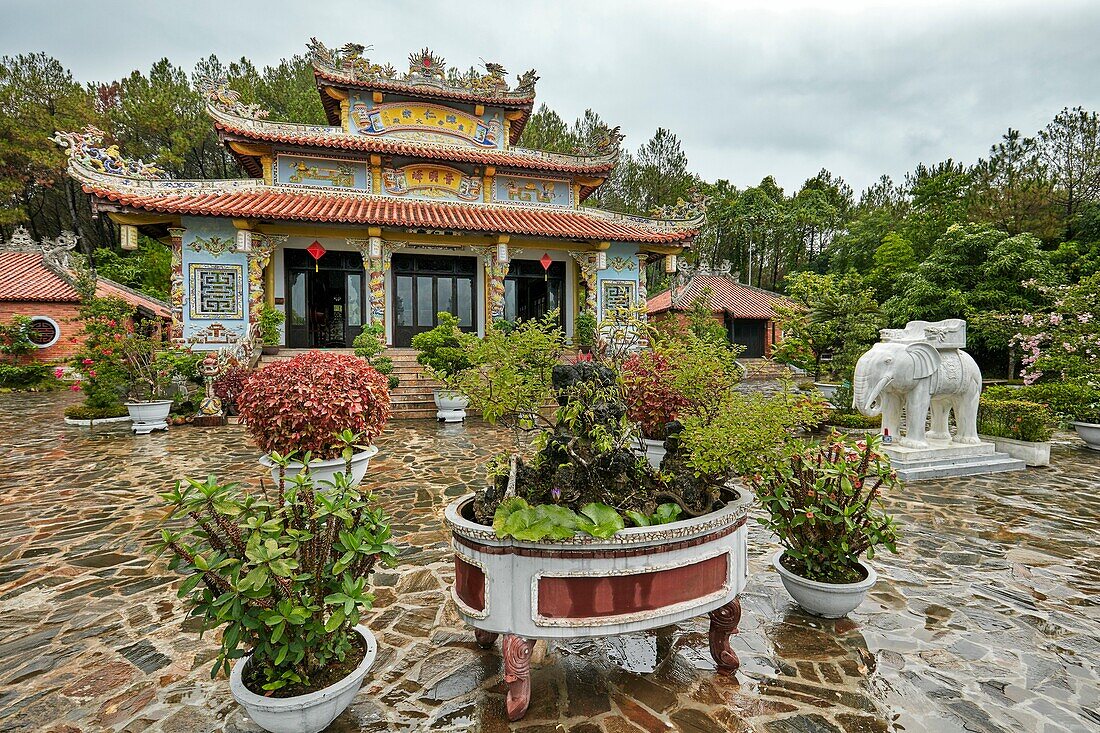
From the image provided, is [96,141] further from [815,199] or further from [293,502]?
[815,199]

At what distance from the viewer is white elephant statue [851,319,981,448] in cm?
647

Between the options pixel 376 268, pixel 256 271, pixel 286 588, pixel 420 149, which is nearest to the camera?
pixel 286 588

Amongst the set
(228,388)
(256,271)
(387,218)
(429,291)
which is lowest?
(228,388)

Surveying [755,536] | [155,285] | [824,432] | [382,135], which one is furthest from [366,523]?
[155,285]

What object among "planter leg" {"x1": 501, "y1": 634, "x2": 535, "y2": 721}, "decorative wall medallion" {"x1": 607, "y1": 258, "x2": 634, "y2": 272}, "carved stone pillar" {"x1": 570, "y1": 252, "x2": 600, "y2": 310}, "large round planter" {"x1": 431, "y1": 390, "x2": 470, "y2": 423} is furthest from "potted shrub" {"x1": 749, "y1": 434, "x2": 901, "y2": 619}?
"decorative wall medallion" {"x1": 607, "y1": 258, "x2": 634, "y2": 272}

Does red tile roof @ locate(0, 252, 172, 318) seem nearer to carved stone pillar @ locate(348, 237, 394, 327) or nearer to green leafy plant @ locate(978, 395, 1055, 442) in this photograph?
carved stone pillar @ locate(348, 237, 394, 327)

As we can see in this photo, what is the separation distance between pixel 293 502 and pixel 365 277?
14797 millimetres

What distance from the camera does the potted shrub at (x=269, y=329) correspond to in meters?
13.6

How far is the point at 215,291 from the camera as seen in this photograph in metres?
13.6

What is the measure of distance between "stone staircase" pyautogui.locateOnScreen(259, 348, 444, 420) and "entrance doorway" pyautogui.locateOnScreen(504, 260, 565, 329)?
4164 mm

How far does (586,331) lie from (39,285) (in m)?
18.4

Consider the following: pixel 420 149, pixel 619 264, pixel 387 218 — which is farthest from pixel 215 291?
pixel 619 264

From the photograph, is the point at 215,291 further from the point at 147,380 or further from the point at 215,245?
the point at 147,380

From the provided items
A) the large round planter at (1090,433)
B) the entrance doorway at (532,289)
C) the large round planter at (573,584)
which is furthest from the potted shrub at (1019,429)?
the entrance doorway at (532,289)
